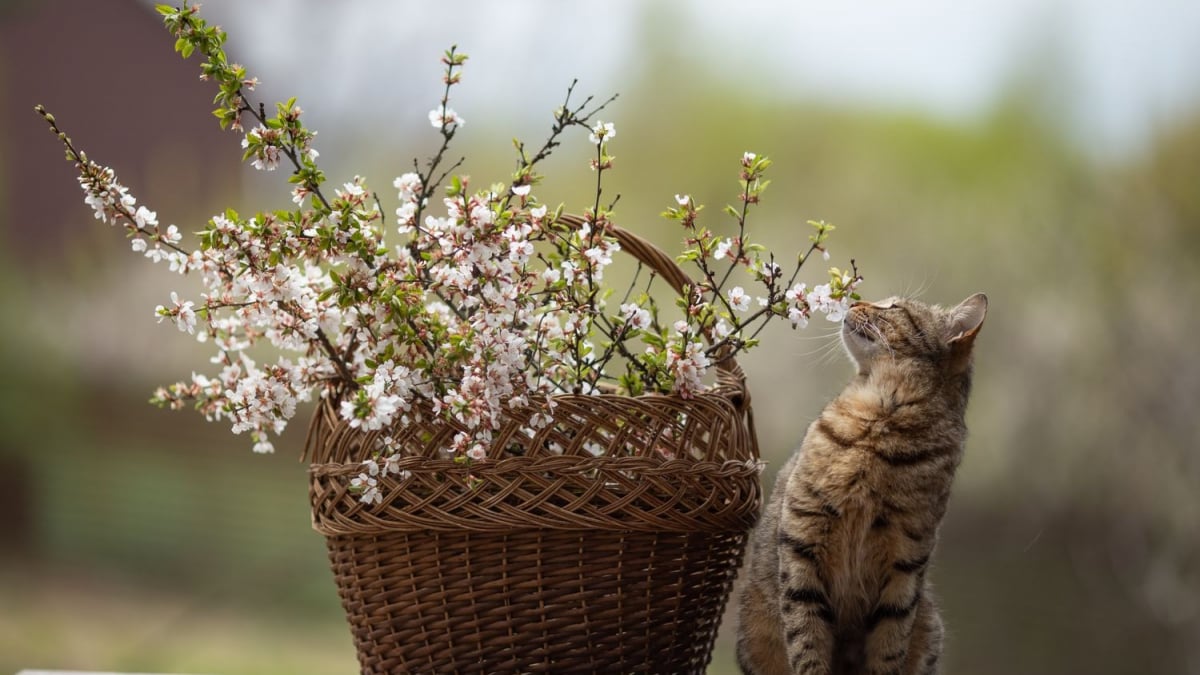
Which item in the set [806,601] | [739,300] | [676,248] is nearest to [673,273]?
[739,300]

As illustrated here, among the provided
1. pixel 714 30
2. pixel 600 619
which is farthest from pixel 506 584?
pixel 714 30

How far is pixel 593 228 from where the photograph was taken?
3.62 feet

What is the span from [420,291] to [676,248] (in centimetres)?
186

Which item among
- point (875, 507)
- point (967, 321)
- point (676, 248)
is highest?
point (676, 248)

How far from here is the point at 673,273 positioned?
121 centimetres

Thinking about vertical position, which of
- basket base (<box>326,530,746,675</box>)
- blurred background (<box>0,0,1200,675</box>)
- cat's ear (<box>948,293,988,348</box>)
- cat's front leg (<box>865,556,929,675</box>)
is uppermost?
blurred background (<box>0,0,1200,675</box>)

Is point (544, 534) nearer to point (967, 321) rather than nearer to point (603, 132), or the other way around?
point (603, 132)

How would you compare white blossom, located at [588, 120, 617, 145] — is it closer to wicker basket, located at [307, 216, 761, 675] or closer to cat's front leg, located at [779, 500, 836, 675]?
wicker basket, located at [307, 216, 761, 675]

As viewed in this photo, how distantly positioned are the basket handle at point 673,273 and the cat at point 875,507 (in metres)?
0.10

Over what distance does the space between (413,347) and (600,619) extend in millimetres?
342

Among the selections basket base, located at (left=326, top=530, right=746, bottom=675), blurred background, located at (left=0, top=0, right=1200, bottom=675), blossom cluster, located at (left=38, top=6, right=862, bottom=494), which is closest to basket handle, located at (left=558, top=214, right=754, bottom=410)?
blossom cluster, located at (left=38, top=6, right=862, bottom=494)

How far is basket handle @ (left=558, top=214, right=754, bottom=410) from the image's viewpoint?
118 centimetres

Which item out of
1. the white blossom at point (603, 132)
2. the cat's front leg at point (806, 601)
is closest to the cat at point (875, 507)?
the cat's front leg at point (806, 601)

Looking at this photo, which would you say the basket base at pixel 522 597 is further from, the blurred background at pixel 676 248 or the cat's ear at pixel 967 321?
the blurred background at pixel 676 248
